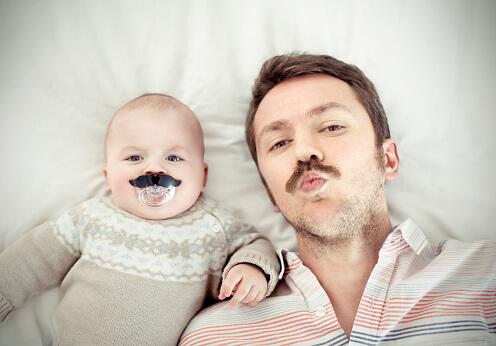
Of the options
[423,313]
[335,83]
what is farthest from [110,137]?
[423,313]

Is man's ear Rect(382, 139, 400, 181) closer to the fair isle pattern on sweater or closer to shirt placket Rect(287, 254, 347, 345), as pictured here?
shirt placket Rect(287, 254, 347, 345)

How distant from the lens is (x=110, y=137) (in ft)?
4.59

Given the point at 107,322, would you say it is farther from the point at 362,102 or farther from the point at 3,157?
the point at 362,102

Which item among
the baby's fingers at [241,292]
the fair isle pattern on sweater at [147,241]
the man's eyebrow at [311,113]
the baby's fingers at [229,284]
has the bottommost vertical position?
the baby's fingers at [241,292]

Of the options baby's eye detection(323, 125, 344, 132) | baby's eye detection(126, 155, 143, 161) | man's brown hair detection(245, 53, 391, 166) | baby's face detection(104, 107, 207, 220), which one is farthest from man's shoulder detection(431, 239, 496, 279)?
baby's eye detection(126, 155, 143, 161)

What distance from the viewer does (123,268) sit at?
125 centimetres

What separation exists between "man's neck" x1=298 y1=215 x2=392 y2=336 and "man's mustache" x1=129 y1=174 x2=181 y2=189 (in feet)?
1.56

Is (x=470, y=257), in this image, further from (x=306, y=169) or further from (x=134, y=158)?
(x=134, y=158)

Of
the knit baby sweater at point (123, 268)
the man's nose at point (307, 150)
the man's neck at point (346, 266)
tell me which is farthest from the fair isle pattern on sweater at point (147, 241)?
the man's nose at point (307, 150)

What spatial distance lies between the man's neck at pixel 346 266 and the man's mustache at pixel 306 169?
207 mm

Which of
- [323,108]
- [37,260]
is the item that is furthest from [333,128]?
[37,260]

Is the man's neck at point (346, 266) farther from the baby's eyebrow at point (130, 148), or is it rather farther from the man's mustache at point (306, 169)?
the baby's eyebrow at point (130, 148)

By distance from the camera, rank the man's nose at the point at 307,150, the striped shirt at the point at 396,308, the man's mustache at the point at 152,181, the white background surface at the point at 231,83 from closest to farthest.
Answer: the striped shirt at the point at 396,308 < the man's nose at the point at 307,150 < the man's mustache at the point at 152,181 < the white background surface at the point at 231,83

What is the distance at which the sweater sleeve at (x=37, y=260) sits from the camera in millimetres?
1277
